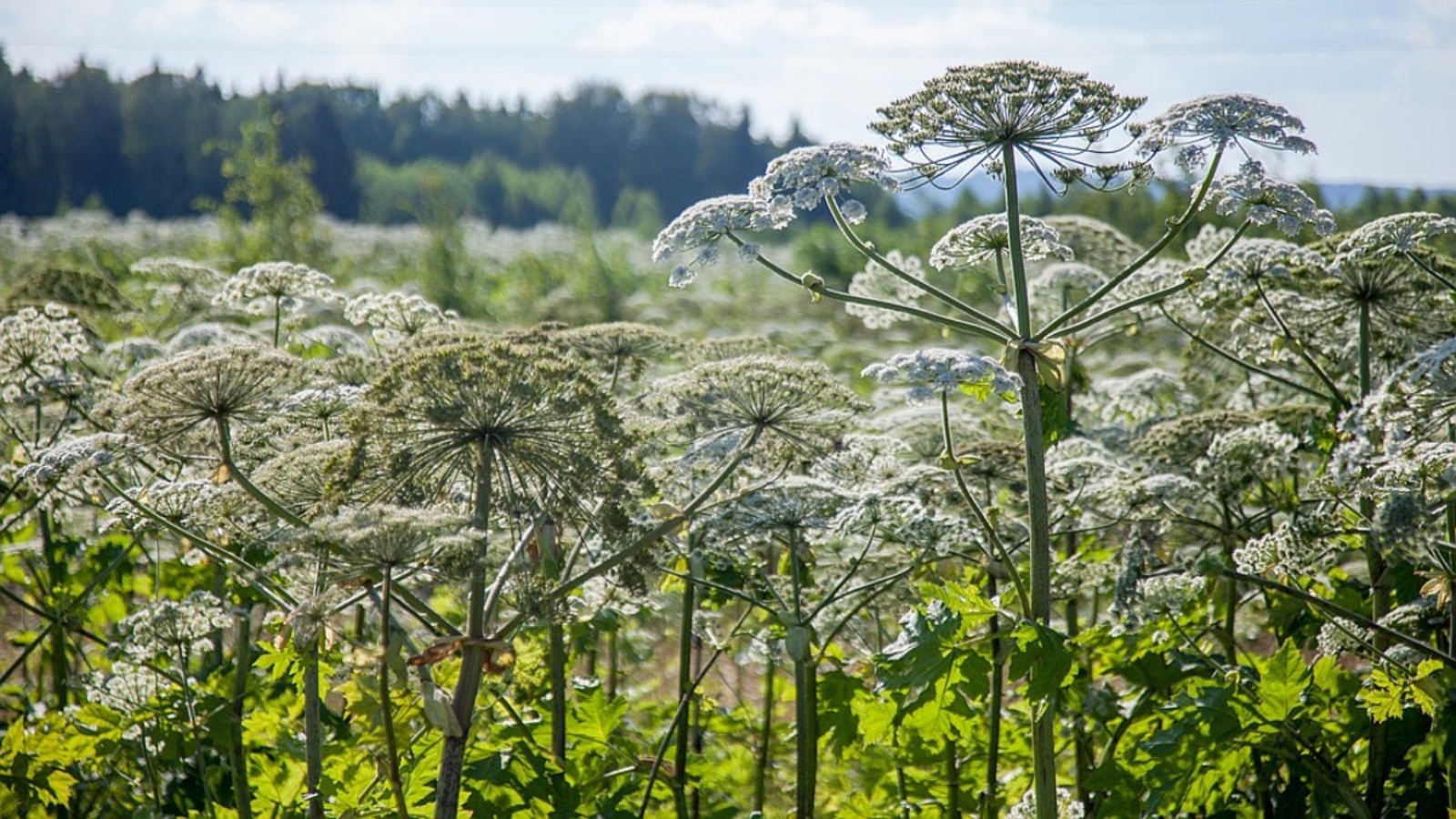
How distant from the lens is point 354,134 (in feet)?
351

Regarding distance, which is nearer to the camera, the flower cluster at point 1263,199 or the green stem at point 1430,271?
the flower cluster at point 1263,199

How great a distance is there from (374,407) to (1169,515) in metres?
3.20

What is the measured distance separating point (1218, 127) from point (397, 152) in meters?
116

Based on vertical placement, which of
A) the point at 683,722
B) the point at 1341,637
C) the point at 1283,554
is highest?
the point at 1283,554

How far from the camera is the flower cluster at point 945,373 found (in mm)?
3896

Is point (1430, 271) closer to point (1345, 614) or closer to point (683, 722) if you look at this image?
point (1345, 614)

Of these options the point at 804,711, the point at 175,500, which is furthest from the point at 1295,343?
the point at 175,500

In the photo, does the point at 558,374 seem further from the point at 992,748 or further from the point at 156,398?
the point at 992,748

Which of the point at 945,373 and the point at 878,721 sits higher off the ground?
the point at 945,373

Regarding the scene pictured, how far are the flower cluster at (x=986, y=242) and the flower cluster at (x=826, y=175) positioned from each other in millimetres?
534

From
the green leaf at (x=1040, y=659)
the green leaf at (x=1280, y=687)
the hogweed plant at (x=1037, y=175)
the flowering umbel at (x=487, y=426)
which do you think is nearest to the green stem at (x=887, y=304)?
the hogweed plant at (x=1037, y=175)

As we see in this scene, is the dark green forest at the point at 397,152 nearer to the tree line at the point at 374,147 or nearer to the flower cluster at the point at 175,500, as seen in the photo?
the tree line at the point at 374,147

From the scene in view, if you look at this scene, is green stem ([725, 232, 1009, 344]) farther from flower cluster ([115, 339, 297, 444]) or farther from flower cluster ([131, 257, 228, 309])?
flower cluster ([131, 257, 228, 309])

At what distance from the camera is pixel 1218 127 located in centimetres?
391
